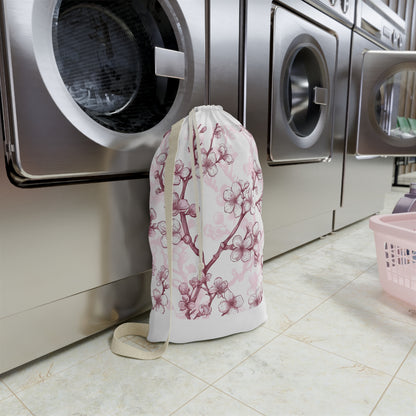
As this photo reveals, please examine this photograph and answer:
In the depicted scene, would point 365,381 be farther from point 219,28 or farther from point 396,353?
point 219,28

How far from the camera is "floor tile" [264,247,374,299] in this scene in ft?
3.86

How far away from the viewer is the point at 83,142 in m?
0.75

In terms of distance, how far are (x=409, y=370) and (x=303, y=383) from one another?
234mm

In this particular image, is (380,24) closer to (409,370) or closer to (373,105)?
(373,105)

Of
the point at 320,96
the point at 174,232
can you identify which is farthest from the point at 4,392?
the point at 320,96

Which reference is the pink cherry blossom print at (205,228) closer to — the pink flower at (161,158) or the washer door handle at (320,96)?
the pink flower at (161,158)

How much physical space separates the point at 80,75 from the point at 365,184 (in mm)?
1696

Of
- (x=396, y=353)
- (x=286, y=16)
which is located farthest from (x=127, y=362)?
(x=286, y=16)

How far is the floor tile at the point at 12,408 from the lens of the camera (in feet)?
2.09

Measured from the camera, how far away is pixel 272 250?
1.39m

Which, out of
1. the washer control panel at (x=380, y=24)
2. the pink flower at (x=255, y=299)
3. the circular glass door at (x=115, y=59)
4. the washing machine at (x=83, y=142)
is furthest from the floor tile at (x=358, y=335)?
the washer control panel at (x=380, y=24)

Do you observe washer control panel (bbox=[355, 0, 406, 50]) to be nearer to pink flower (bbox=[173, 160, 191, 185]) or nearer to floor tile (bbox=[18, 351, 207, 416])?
pink flower (bbox=[173, 160, 191, 185])

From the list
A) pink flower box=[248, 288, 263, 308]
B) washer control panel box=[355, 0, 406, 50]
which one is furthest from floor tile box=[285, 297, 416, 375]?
washer control panel box=[355, 0, 406, 50]

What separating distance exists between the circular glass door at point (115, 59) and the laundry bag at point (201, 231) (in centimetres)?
12
